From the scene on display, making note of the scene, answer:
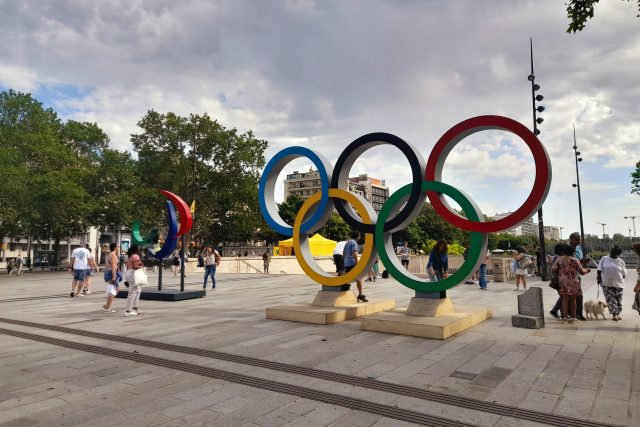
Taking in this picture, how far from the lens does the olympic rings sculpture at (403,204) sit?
7406 millimetres

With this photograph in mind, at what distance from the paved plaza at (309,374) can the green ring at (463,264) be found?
108 cm

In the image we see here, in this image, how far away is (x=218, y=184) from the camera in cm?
4050

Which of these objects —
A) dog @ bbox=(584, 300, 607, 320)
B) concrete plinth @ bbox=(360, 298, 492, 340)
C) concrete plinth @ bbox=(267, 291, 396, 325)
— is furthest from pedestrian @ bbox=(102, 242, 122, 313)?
dog @ bbox=(584, 300, 607, 320)

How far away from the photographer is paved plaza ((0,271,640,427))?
4.00m

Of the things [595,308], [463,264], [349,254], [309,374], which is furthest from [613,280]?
[309,374]

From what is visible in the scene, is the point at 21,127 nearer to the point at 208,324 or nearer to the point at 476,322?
the point at 208,324

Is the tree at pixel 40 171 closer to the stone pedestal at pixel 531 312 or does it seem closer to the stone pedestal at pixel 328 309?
the stone pedestal at pixel 328 309

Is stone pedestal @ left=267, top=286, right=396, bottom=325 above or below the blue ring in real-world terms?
below

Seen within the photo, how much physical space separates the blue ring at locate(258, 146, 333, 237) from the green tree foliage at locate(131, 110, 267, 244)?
29818 millimetres

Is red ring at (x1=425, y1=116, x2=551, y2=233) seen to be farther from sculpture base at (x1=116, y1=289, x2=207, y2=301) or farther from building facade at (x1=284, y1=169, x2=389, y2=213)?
building facade at (x1=284, y1=169, x2=389, y2=213)

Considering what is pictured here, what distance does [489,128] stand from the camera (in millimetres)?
7855

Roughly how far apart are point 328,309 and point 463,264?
120 inches

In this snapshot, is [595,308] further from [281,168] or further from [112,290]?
[112,290]

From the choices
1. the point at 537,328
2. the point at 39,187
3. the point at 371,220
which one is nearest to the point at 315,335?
the point at 371,220
